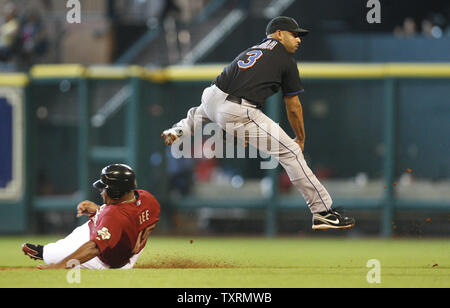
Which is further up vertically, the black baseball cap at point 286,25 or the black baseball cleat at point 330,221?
the black baseball cap at point 286,25

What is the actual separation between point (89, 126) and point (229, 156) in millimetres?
2118

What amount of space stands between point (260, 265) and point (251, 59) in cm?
189

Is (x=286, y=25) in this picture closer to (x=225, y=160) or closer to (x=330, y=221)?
(x=330, y=221)

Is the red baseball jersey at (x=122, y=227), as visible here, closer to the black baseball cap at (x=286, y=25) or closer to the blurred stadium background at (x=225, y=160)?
the black baseball cap at (x=286, y=25)

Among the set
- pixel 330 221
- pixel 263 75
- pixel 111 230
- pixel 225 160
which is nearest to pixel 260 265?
pixel 330 221

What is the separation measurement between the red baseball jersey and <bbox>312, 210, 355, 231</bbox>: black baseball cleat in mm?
1308

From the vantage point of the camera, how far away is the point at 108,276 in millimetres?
5590

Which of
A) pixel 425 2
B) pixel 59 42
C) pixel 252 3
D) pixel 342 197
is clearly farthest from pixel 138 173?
pixel 425 2

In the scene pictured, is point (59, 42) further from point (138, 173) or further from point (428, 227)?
point (428, 227)

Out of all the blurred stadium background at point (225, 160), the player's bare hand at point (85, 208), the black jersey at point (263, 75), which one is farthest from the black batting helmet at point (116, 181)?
the blurred stadium background at point (225, 160)

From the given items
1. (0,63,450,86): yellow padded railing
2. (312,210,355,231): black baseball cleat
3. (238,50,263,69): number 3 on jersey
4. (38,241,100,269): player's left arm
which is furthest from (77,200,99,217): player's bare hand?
(0,63,450,86): yellow padded railing

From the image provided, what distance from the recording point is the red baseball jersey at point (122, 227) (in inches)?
226

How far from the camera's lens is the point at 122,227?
19.2 feet

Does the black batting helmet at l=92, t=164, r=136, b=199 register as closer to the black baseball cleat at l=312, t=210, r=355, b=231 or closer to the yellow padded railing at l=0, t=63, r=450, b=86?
the black baseball cleat at l=312, t=210, r=355, b=231
